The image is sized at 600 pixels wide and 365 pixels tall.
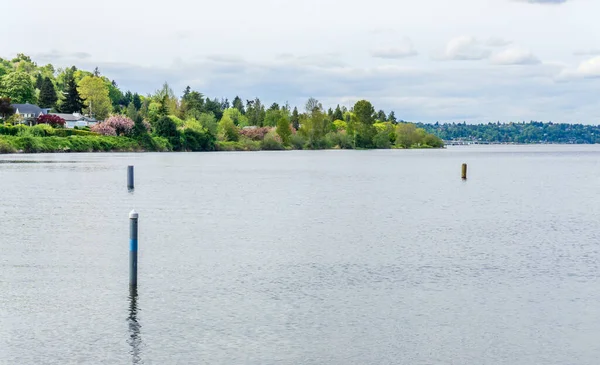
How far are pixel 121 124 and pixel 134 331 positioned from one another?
18241 cm

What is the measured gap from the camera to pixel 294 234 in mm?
37344

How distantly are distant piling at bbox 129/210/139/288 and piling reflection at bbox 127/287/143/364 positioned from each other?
1.78 feet

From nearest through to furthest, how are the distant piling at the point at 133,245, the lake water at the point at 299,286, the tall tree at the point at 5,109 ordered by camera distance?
the lake water at the point at 299,286
the distant piling at the point at 133,245
the tall tree at the point at 5,109

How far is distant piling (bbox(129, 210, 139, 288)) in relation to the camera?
22.1 meters

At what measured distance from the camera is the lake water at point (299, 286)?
17453 millimetres

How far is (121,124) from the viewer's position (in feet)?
643

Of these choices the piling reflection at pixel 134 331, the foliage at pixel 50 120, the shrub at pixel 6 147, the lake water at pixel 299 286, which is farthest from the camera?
the foliage at pixel 50 120

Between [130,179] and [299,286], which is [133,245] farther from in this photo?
[130,179]

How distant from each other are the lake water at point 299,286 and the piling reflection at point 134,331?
0.05 metres

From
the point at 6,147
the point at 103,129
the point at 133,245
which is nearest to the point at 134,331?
the point at 133,245

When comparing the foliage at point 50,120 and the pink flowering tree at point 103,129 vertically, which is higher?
the foliage at point 50,120

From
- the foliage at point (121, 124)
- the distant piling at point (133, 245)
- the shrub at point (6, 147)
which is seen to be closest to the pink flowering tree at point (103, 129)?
the foliage at point (121, 124)

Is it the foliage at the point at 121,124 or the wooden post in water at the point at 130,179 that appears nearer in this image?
the wooden post in water at the point at 130,179

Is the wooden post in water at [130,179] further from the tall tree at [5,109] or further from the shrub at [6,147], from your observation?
the tall tree at [5,109]
